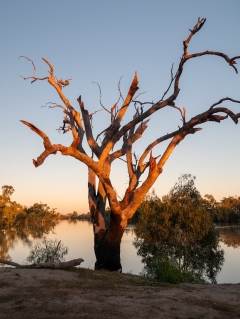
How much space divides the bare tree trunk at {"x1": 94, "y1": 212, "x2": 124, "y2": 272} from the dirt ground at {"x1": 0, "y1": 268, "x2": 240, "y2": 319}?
86.2 inches

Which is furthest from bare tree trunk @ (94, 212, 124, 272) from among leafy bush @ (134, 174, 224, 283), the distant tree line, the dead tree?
the distant tree line

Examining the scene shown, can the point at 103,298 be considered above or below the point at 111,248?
below

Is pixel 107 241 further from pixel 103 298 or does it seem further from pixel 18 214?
pixel 18 214

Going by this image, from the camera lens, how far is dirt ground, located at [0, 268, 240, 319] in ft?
12.8

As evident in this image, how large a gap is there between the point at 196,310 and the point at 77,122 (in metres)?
5.99

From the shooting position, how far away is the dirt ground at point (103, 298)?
3900 mm

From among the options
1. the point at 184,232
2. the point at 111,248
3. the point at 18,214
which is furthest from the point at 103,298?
the point at 18,214

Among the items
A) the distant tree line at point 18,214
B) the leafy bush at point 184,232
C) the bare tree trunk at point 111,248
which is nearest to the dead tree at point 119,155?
the bare tree trunk at point 111,248

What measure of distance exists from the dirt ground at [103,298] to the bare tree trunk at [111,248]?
7.18 ft

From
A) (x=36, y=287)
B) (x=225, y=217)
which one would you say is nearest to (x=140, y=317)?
(x=36, y=287)

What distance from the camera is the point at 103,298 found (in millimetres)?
4527

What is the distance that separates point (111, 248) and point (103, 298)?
3901 millimetres

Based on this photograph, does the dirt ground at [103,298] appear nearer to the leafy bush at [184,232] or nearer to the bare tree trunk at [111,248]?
the bare tree trunk at [111,248]

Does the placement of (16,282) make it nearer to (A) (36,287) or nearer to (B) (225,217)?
(A) (36,287)
